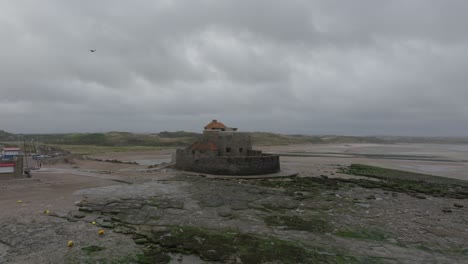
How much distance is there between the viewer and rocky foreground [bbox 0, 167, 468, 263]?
8.43 m

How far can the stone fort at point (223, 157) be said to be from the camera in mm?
23422

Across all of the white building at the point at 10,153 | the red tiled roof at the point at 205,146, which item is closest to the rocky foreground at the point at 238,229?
the red tiled roof at the point at 205,146

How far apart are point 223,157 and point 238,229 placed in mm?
13259

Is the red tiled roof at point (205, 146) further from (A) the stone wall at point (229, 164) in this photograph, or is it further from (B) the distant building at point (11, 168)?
(B) the distant building at point (11, 168)

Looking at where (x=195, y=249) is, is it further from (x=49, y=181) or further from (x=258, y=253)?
(x=49, y=181)

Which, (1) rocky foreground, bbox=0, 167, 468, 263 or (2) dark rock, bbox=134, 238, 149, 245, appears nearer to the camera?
(1) rocky foreground, bbox=0, 167, 468, 263

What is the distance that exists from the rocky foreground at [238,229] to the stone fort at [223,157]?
20.4ft

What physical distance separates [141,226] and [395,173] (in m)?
25.1

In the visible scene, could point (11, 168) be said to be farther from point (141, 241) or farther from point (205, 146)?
point (141, 241)

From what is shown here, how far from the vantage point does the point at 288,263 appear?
316 inches

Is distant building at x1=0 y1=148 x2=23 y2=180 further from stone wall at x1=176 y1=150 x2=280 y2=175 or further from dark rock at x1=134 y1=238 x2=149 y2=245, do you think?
dark rock at x1=134 y1=238 x2=149 y2=245

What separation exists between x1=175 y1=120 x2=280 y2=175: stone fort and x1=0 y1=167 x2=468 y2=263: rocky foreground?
20.4ft

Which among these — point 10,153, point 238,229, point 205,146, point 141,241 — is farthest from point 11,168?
point 238,229

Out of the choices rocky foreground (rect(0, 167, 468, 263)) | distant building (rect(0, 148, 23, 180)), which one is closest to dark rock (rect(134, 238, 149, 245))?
rocky foreground (rect(0, 167, 468, 263))
